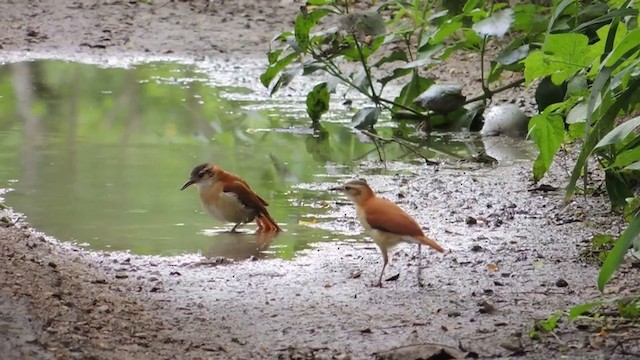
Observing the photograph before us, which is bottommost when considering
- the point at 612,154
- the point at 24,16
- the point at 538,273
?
the point at 24,16

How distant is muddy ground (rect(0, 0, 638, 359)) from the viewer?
4.25 m

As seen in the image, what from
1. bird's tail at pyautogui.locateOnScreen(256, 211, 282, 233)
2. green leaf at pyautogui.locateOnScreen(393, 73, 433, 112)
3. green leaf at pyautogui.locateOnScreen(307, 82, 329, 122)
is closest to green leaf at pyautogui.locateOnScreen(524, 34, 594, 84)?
bird's tail at pyautogui.locateOnScreen(256, 211, 282, 233)

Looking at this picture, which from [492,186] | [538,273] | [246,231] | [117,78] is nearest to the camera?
[538,273]

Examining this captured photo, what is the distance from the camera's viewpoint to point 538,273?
5.57 m

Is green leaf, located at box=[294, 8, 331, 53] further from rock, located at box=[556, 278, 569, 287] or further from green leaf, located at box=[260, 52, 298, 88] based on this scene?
rock, located at box=[556, 278, 569, 287]

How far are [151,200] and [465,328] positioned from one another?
325cm

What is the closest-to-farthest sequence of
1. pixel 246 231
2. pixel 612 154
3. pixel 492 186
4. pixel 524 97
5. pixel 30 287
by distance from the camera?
pixel 30 287
pixel 612 154
pixel 246 231
pixel 492 186
pixel 524 97

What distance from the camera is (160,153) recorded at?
8.96 meters

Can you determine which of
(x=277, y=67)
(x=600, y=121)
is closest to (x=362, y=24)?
(x=277, y=67)

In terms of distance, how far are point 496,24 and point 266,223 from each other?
109 inches

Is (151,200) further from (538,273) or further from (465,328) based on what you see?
(465,328)

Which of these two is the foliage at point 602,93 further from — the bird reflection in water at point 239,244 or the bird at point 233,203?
the bird at point 233,203

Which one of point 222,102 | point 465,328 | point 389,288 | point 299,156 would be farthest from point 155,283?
point 222,102

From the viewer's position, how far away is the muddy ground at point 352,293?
425cm
